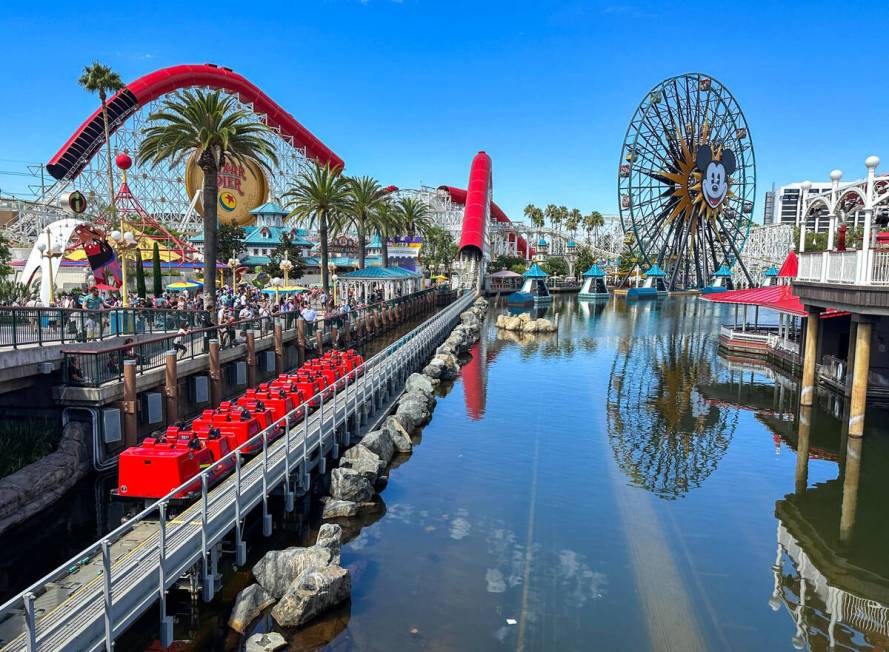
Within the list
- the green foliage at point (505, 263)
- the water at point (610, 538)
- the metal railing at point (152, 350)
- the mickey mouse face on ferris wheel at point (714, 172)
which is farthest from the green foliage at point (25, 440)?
the green foliage at point (505, 263)

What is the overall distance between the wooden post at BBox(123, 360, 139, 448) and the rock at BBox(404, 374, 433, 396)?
1132 centimetres

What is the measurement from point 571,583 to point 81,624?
8.36 metres

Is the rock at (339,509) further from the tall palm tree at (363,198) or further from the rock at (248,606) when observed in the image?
the tall palm tree at (363,198)

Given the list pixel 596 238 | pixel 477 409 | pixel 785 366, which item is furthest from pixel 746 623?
pixel 596 238

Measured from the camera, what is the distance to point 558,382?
33.0m

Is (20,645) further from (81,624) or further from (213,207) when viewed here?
(213,207)

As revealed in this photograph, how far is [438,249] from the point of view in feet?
337

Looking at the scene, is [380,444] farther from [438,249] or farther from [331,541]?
[438,249]

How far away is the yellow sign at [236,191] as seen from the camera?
263 feet

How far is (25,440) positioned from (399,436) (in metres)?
10.2

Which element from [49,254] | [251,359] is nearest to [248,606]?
[251,359]

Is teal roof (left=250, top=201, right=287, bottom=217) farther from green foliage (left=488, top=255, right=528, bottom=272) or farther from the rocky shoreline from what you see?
the rocky shoreline

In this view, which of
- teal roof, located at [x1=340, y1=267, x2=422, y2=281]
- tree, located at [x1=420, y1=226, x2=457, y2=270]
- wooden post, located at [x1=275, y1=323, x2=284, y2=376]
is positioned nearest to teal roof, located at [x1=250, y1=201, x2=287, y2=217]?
teal roof, located at [x1=340, y1=267, x2=422, y2=281]

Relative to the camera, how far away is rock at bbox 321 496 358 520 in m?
15.5
